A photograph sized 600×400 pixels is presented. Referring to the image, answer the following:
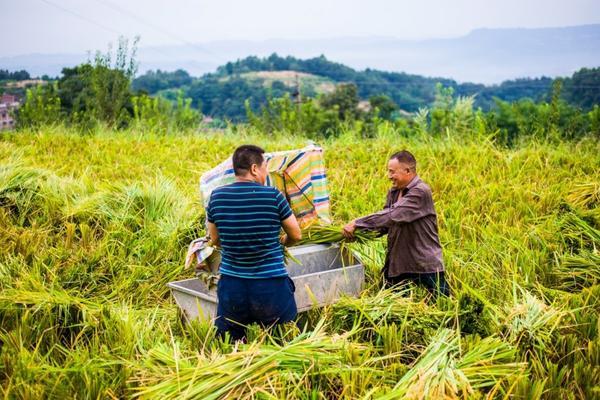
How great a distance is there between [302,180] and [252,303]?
1.25m

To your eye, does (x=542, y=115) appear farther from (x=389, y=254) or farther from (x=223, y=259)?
(x=223, y=259)

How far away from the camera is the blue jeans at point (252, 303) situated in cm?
332

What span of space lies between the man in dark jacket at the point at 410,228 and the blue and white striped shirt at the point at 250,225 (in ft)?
2.93

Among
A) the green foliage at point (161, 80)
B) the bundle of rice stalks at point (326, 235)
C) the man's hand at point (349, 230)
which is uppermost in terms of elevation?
the green foliage at point (161, 80)

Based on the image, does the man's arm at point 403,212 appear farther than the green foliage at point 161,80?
No

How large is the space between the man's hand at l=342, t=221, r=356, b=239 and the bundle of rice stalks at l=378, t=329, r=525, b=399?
1057mm

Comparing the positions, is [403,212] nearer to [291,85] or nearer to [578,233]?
[578,233]

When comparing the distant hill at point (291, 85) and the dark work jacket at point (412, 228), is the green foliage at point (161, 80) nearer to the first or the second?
the distant hill at point (291, 85)

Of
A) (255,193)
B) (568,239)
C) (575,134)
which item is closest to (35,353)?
(255,193)

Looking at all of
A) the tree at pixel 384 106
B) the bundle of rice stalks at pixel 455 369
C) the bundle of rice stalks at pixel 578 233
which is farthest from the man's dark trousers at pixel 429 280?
the tree at pixel 384 106

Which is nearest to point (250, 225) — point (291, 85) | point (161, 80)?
point (161, 80)

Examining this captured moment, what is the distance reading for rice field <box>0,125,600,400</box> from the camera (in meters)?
2.90

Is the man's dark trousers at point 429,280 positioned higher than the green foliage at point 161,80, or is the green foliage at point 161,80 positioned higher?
the green foliage at point 161,80

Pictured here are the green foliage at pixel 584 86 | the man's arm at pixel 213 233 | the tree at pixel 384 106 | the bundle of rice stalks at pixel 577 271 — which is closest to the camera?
the man's arm at pixel 213 233
